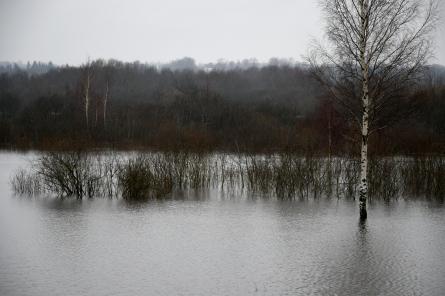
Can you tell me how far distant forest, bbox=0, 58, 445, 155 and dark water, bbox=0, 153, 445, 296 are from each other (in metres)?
7.01

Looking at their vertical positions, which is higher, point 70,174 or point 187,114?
point 187,114

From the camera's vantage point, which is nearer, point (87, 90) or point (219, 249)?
point (219, 249)

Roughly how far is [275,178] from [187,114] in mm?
39350

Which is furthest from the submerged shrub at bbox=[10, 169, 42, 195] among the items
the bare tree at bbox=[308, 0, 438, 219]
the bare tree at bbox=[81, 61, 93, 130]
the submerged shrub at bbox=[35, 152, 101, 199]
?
the bare tree at bbox=[81, 61, 93, 130]

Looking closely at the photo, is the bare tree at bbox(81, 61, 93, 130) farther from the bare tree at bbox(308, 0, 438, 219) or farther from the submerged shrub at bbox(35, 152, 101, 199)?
the bare tree at bbox(308, 0, 438, 219)

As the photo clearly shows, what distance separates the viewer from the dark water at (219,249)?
9453mm

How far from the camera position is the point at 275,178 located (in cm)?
2166

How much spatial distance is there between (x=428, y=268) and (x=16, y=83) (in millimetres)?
92402

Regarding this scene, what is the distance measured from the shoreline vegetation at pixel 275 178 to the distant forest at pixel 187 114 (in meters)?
1.49

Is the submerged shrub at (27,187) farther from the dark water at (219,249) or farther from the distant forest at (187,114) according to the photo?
the distant forest at (187,114)

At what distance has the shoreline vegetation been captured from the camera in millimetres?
20641

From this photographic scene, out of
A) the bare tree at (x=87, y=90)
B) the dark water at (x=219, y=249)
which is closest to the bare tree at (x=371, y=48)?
the dark water at (x=219, y=249)

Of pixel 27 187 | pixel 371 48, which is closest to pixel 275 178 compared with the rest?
pixel 371 48

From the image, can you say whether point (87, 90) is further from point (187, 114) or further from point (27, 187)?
point (27, 187)
